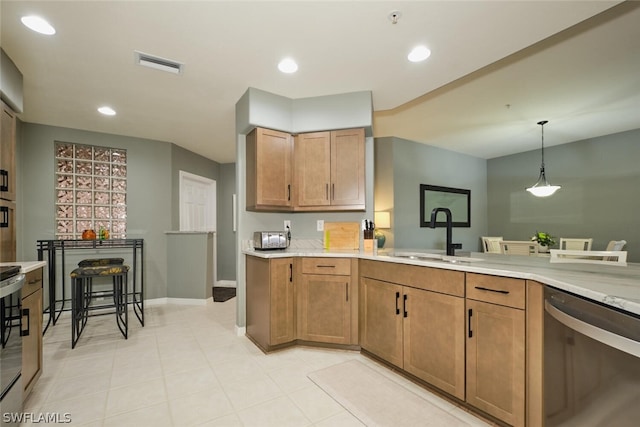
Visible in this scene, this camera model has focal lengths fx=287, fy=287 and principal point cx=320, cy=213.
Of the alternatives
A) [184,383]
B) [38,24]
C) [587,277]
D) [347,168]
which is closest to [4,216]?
[38,24]

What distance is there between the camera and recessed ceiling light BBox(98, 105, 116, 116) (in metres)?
3.23

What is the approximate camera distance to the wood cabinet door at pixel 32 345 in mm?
1760

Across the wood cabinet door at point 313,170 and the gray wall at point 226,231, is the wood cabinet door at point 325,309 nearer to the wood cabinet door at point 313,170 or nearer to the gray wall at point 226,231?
the wood cabinet door at point 313,170

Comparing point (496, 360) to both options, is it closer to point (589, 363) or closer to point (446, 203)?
point (589, 363)

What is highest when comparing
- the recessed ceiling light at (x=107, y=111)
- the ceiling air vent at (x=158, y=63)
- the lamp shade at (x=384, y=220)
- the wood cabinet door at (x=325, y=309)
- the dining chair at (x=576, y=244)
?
the ceiling air vent at (x=158, y=63)

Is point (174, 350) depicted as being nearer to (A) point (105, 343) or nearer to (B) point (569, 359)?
(A) point (105, 343)

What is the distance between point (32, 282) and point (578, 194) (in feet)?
23.9

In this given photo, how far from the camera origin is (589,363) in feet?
3.63

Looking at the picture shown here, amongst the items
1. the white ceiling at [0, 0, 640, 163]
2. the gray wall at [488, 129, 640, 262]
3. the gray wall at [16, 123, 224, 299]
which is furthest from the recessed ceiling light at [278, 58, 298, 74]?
the gray wall at [488, 129, 640, 262]

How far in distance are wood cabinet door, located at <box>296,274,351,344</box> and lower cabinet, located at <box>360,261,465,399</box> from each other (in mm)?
156

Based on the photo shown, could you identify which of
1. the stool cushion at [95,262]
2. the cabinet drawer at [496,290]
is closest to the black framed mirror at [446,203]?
the cabinet drawer at [496,290]

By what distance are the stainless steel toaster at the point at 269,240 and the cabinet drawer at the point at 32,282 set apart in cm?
159

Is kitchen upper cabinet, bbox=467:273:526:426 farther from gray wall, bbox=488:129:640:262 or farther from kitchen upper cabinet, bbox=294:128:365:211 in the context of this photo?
gray wall, bbox=488:129:640:262

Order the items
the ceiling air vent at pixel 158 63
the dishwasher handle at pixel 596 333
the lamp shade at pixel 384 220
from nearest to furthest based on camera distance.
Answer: the dishwasher handle at pixel 596 333 → the ceiling air vent at pixel 158 63 → the lamp shade at pixel 384 220
